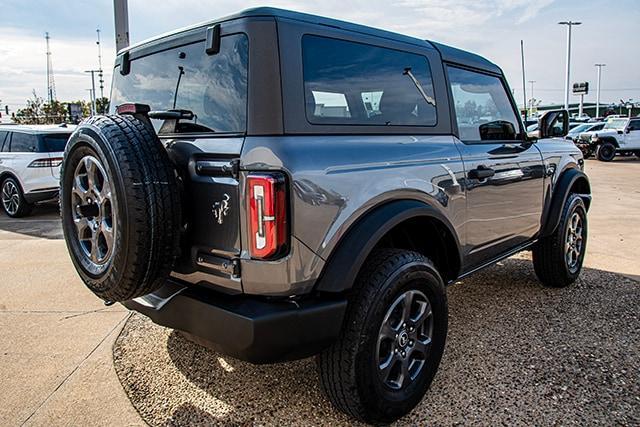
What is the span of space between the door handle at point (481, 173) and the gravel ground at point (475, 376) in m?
1.12

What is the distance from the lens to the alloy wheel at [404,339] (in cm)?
246

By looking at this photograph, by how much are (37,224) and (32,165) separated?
3.76ft

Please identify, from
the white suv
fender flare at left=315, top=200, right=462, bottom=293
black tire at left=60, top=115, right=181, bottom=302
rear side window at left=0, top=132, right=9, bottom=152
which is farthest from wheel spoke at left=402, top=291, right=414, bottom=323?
rear side window at left=0, top=132, right=9, bottom=152

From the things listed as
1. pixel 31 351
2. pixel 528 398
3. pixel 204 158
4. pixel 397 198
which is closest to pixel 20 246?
pixel 31 351

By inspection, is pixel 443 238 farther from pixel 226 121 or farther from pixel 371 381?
pixel 226 121

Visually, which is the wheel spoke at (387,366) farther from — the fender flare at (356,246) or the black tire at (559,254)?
Answer: the black tire at (559,254)

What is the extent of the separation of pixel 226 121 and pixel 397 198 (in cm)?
92

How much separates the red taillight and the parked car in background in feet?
70.9

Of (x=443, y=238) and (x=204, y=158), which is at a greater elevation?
(x=204, y=158)

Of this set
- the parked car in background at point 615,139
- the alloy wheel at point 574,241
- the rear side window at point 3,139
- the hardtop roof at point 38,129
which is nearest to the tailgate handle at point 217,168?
the alloy wheel at point 574,241

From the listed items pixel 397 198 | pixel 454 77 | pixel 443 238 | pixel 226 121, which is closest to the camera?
pixel 226 121

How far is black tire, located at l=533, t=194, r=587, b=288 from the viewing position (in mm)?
4281

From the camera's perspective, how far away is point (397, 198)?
252cm

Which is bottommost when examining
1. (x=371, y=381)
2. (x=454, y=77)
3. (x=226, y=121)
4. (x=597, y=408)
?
(x=597, y=408)
